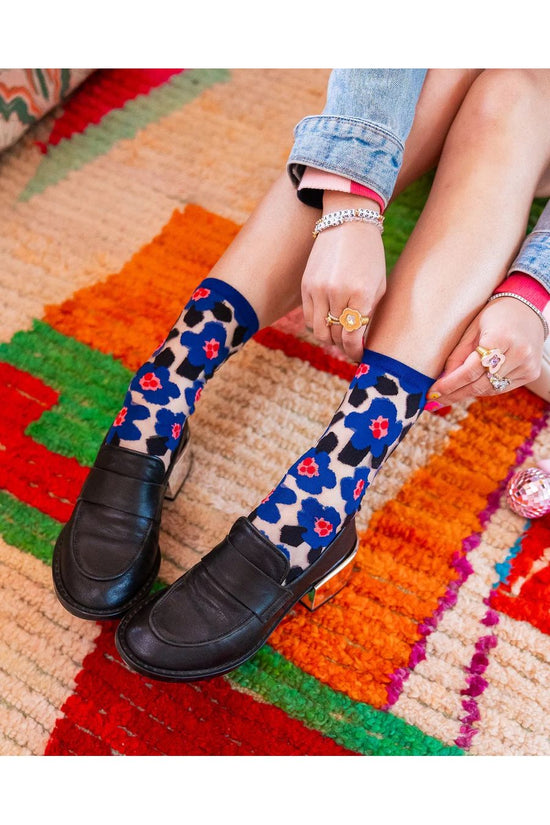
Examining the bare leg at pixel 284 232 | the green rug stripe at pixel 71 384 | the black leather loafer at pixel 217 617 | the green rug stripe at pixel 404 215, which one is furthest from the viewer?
the green rug stripe at pixel 404 215

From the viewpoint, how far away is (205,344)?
697 millimetres

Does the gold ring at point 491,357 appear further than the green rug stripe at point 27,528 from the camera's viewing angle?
No

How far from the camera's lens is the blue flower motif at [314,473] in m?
0.63

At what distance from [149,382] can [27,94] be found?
595 millimetres

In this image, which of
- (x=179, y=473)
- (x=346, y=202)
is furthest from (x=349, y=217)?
(x=179, y=473)

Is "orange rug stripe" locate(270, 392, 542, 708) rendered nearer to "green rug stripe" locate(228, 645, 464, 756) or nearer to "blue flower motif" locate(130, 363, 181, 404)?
"green rug stripe" locate(228, 645, 464, 756)

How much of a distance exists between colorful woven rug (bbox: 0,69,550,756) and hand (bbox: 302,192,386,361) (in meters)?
0.22

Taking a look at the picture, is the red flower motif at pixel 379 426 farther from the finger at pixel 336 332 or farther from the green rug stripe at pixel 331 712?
the green rug stripe at pixel 331 712

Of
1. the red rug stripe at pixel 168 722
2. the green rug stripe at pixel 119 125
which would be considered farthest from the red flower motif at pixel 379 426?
the green rug stripe at pixel 119 125

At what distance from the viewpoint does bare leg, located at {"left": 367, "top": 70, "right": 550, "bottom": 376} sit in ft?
2.13

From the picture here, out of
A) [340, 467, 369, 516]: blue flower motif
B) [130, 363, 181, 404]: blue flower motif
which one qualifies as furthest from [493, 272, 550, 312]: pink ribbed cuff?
[130, 363, 181, 404]: blue flower motif

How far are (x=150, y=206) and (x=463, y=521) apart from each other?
64 cm
